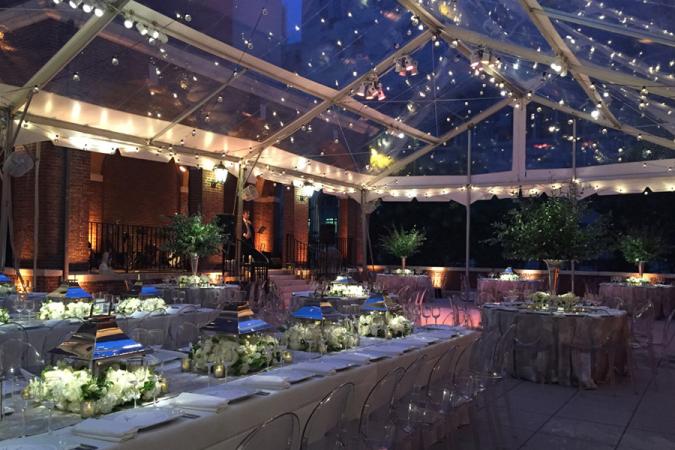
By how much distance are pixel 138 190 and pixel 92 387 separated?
51.5 ft

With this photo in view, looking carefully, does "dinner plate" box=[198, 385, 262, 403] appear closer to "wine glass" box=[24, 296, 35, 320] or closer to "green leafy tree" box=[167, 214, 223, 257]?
"wine glass" box=[24, 296, 35, 320]

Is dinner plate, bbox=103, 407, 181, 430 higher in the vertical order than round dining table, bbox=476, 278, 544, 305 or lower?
higher

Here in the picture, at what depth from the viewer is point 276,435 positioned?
99.1 inches

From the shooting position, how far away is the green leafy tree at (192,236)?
11.5m

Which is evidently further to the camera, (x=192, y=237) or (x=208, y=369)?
(x=192, y=237)

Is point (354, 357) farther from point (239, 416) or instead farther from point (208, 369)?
point (239, 416)

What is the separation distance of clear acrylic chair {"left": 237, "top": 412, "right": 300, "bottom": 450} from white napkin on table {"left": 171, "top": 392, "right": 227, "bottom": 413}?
0.53 meters

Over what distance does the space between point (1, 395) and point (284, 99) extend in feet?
34.1

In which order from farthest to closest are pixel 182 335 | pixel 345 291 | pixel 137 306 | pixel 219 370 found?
pixel 345 291 < pixel 137 306 < pixel 182 335 < pixel 219 370

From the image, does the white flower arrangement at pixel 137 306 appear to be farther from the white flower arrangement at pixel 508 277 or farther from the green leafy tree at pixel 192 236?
the white flower arrangement at pixel 508 277

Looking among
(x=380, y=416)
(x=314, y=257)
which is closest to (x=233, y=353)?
(x=380, y=416)

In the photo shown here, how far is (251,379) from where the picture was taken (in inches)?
143

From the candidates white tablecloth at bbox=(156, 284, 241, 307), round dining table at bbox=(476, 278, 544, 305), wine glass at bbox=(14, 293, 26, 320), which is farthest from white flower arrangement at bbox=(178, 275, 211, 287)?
round dining table at bbox=(476, 278, 544, 305)

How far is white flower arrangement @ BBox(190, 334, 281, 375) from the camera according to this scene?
3820 millimetres
